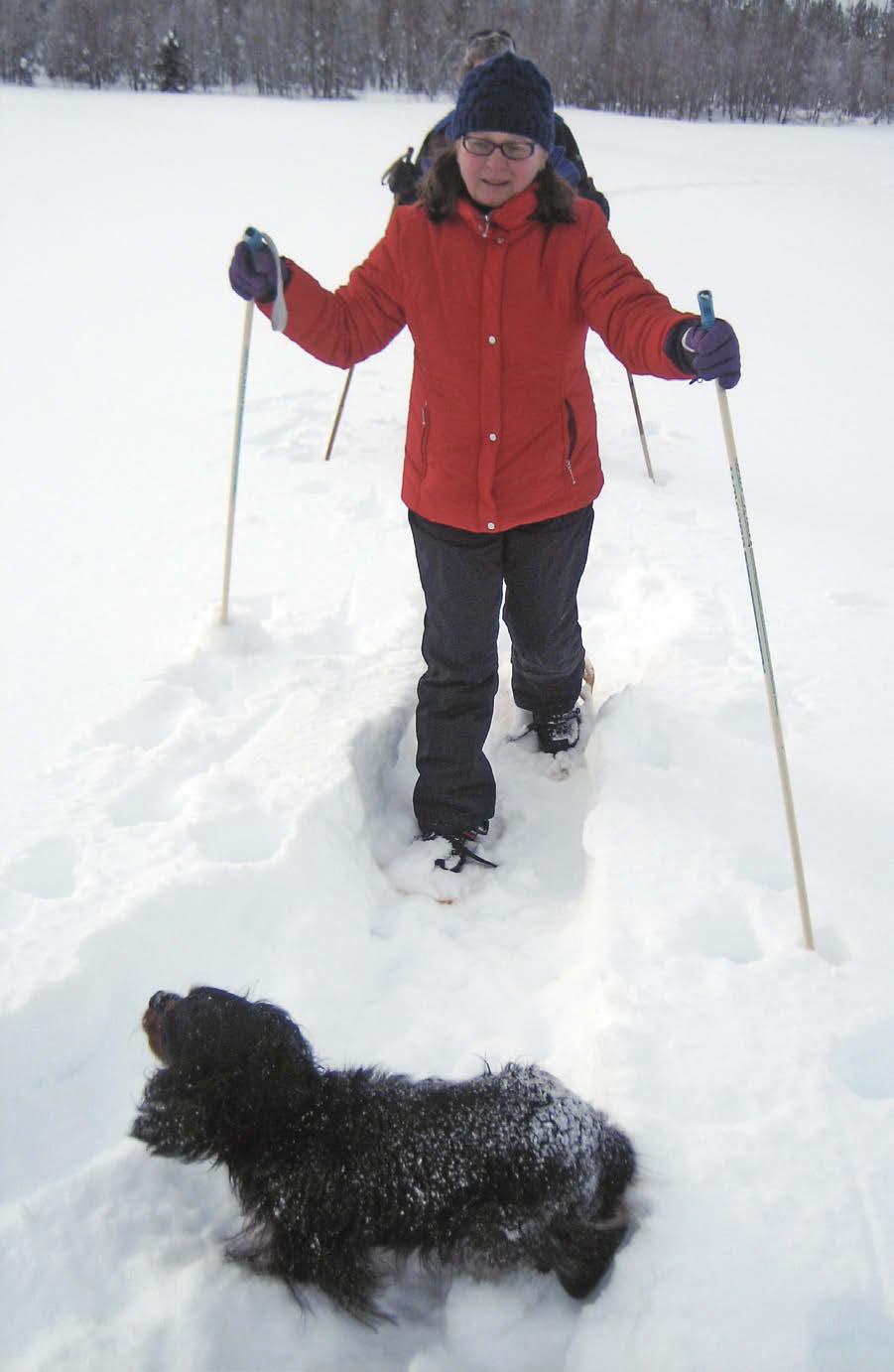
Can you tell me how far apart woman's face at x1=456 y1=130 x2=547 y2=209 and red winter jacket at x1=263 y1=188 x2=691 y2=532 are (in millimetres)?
28

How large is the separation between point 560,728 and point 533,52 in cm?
4606

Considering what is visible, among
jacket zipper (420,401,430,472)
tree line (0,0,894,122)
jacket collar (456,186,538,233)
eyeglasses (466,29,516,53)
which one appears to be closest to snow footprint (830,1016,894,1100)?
jacket zipper (420,401,430,472)

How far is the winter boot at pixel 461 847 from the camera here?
241cm

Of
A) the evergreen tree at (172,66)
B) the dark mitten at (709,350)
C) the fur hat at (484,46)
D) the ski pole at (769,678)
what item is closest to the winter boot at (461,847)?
the ski pole at (769,678)

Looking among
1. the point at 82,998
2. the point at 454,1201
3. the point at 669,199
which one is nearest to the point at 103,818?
the point at 82,998

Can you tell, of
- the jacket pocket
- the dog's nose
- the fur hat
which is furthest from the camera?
the fur hat

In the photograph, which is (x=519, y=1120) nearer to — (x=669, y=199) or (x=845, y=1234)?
→ (x=845, y=1234)

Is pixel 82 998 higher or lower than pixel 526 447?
lower

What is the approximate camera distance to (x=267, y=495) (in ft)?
14.5

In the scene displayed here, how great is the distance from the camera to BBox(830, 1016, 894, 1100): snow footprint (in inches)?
65.3

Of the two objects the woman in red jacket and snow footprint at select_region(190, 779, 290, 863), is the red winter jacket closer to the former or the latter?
the woman in red jacket

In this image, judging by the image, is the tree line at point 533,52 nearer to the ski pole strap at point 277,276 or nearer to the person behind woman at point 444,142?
the person behind woman at point 444,142

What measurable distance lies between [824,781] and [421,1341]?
1669 millimetres

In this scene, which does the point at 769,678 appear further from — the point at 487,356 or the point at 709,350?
the point at 487,356
